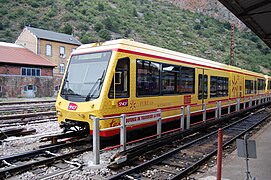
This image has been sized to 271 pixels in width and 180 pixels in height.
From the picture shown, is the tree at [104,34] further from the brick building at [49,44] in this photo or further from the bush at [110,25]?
the brick building at [49,44]

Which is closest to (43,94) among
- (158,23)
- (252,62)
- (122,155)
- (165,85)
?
(165,85)

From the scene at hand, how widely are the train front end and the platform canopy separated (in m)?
3.72

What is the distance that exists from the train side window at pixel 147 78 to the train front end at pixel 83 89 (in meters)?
1.32

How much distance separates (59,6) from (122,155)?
89482mm

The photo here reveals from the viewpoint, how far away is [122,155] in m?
6.72

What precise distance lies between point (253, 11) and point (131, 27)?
78.4 m

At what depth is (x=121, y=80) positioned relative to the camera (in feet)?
26.8

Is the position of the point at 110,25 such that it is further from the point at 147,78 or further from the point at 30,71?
the point at 147,78

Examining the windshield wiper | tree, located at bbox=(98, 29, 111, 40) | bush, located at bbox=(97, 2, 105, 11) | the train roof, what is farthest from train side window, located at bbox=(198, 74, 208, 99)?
bush, located at bbox=(97, 2, 105, 11)

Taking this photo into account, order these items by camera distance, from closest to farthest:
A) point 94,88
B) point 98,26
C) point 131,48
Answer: point 94,88
point 131,48
point 98,26

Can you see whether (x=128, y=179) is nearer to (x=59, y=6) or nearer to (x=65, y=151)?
(x=65, y=151)

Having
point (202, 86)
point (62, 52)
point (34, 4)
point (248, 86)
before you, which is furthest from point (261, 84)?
point (34, 4)

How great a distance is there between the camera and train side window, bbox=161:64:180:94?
33.1ft

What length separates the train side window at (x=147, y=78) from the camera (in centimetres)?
884
